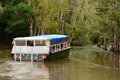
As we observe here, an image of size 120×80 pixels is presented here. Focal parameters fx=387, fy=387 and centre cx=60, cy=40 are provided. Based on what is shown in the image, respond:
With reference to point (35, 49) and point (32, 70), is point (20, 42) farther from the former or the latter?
point (32, 70)

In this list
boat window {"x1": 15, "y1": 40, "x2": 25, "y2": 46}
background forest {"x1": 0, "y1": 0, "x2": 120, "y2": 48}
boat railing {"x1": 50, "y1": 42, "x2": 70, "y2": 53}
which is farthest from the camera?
background forest {"x1": 0, "y1": 0, "x2": 120, "y2": 48}

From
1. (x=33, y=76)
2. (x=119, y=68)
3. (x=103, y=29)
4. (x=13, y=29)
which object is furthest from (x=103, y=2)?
(x=33, y=76)

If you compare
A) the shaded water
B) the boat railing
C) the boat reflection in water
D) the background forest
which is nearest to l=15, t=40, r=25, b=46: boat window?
the shaded water

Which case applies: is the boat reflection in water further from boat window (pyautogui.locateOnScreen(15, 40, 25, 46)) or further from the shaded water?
boat window (pyautogui.locateOnScreen(15, 40, 25, 46))

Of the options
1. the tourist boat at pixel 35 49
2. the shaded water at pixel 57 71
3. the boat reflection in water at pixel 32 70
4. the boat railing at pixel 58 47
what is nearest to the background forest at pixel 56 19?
the boat railing at pixel 58 47

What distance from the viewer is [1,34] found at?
50125 millimetres

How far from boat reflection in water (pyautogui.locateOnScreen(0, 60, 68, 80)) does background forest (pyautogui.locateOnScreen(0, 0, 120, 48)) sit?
1475 centimetres

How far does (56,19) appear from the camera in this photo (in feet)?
191

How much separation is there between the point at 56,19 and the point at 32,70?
3052 cm

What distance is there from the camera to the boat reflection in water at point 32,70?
24562mm

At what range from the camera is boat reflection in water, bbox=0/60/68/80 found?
24562mm

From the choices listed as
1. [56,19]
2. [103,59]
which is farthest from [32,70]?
[56,19]

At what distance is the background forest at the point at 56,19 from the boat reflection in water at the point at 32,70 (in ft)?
48.4

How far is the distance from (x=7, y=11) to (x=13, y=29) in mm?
2399
